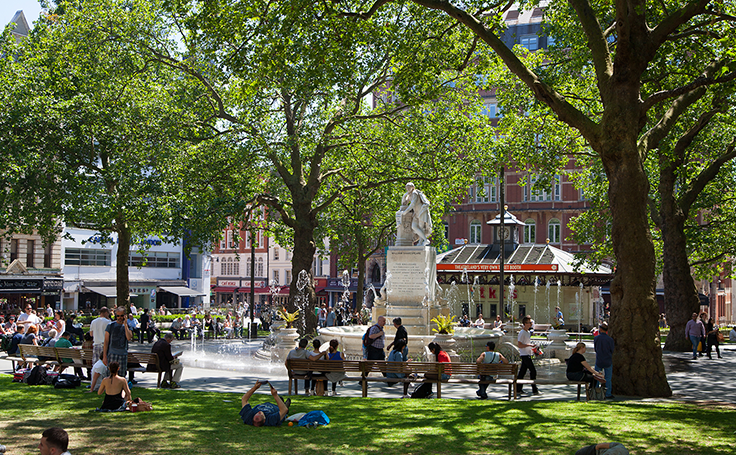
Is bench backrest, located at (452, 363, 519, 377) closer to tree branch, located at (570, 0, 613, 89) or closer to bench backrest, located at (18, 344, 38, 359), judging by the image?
tree branch, located at (570, 0, 613, 89)

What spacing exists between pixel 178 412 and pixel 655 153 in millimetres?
19743

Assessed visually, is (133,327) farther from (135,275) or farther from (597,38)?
(135,275)

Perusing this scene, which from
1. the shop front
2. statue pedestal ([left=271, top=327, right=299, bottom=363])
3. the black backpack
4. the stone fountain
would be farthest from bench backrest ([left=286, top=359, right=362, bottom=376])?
the shop front

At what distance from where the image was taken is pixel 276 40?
581 inches

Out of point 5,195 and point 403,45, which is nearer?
point 403,45

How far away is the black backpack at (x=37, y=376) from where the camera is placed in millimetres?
13352

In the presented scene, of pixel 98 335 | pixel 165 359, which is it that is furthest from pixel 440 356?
pixel 98 335

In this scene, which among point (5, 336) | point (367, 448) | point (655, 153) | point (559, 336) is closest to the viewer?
point (367, 448)

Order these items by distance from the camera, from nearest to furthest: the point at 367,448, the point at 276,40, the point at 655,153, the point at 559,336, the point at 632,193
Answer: the point at 367,448 < the point at 632,193 < the point at 276,40 < the point at 559,336 < the point at 655,153

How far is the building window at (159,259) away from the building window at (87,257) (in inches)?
127

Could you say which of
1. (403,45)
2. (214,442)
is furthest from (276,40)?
(214,442)

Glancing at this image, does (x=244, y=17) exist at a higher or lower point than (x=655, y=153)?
higher

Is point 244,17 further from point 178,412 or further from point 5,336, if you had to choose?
point 5,336

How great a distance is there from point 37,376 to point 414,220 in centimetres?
1047
